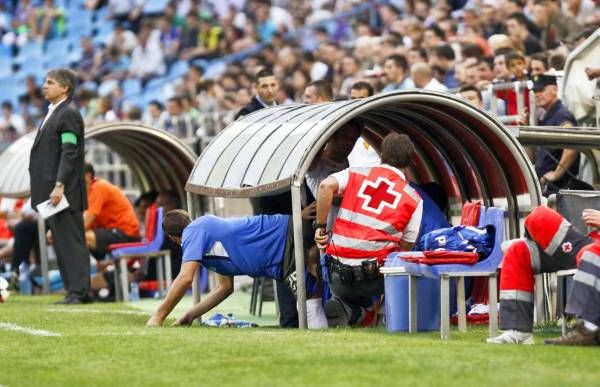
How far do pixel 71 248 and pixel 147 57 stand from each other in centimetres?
1876

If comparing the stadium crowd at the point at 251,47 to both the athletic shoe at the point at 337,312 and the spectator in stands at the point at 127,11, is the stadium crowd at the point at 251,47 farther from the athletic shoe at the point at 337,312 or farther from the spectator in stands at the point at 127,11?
the athletic shoe at the point at 337,312

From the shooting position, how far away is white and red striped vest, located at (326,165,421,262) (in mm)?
12086

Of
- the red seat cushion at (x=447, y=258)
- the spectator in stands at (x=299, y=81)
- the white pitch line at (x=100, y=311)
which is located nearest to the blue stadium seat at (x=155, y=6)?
the spectator in stands at (x=299, y=81)

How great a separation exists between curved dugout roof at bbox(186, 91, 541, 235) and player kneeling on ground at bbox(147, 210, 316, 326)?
1.04ft

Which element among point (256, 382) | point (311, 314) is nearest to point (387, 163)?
point (311, 314)

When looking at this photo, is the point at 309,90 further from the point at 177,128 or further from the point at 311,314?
the point at 177,128

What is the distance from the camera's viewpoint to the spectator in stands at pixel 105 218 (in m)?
19.0

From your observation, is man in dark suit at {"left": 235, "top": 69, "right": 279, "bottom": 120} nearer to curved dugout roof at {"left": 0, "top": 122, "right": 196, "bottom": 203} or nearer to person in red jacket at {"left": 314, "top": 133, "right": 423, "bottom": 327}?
curved dugout roof at {"left": 0, "top": 122, "right": 196, "bottom": 203}

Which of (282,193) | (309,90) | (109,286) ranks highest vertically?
(309,90)

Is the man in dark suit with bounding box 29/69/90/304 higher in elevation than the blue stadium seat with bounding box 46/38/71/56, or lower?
lower

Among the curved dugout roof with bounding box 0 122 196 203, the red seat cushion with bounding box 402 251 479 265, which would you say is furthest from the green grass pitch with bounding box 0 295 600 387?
the curved dugout roof with bounding box 0 122 196 203

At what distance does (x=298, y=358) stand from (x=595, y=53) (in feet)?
23.0

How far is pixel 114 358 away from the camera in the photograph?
32.8 ft

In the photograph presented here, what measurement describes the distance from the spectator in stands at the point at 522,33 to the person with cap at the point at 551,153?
330 cm
